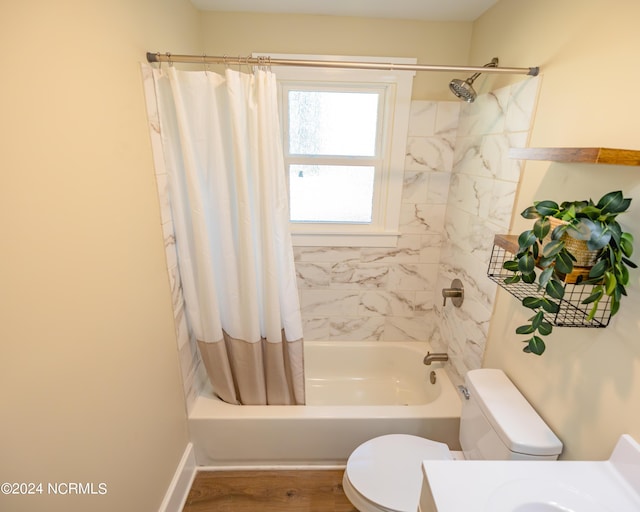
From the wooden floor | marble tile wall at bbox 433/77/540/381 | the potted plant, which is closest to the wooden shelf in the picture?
the potted plant

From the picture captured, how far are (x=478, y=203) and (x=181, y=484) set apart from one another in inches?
80.5

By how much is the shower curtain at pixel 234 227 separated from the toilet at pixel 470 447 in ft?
1.89

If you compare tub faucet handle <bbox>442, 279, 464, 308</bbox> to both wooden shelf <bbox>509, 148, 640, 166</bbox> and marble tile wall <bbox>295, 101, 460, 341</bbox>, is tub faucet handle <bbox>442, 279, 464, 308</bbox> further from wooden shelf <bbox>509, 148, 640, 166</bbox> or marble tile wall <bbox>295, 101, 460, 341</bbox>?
wooden shelf <bbox>509, 148, 640, 166</bbox>

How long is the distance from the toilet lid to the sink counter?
0.44 m

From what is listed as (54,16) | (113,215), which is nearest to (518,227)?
(113,215)

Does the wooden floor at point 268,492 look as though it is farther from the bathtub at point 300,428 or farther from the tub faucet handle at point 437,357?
the tub faucet handle at point 437,357

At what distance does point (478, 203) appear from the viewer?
5.78ft

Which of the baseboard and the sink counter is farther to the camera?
the baseboard

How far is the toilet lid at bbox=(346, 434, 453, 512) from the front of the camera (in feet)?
4.23

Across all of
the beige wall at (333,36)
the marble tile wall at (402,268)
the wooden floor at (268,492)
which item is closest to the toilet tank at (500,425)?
the wooden floor at (268,492)

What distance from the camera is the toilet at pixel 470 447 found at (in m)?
1.11

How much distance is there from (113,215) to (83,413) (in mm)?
606

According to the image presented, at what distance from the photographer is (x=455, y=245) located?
6.73 ft

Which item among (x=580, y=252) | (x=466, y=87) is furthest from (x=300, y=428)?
(x=466, y=87)
